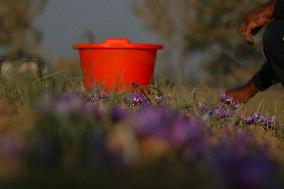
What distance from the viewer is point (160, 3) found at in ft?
39.8

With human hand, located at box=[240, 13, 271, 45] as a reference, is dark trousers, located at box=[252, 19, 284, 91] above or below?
below

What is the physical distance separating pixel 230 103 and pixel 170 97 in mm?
455

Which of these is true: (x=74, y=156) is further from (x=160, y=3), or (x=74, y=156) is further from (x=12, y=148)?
(x=160, y=3)

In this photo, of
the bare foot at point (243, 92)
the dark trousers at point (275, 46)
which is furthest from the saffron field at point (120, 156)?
the bare foot at point (243, 92)

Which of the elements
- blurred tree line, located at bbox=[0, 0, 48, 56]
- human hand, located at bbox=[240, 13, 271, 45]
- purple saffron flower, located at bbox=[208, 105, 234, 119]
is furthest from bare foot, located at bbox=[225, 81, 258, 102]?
blurred tree line, located at bbox=[0, 0, 48, 56]

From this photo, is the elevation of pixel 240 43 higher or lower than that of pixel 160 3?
lower

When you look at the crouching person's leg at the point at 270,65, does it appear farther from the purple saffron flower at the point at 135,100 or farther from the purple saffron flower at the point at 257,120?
the purple saffron flower at the point at 135,100

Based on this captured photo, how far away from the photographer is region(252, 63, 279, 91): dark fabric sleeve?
368cm

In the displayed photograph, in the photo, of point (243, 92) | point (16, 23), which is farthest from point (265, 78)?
point (16, 23)

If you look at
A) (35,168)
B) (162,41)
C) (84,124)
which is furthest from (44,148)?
(162,41)

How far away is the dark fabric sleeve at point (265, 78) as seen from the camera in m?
3.68

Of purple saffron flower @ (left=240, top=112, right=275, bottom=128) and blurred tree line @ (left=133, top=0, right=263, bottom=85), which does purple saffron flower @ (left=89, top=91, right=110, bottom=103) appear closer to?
purple saffron flower @ (left=240, top=112, right=275, bottom=128)

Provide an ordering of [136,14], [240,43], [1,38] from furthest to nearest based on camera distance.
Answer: [136,14], [240,43], [1,38]

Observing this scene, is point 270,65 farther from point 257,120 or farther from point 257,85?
point 257,120
